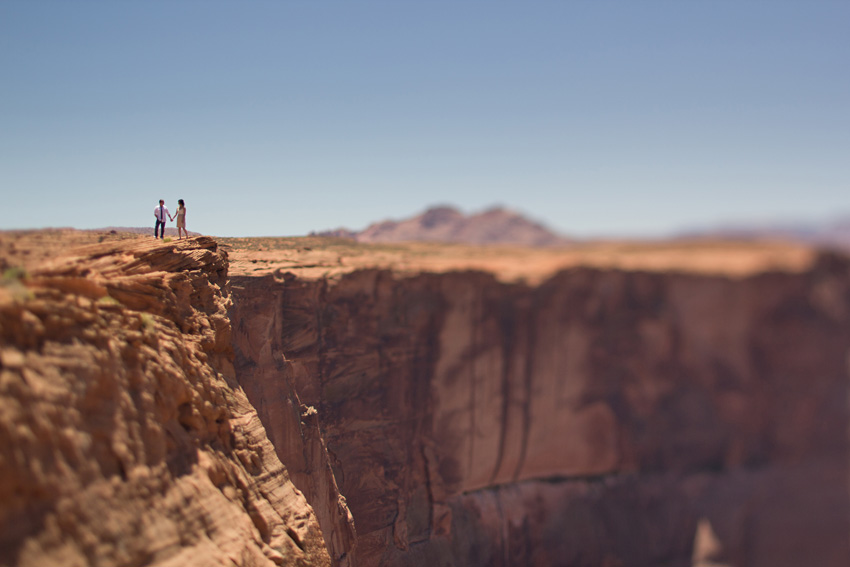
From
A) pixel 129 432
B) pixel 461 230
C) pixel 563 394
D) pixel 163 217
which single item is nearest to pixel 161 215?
pixel 163 217

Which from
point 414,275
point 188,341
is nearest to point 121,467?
point 188,341

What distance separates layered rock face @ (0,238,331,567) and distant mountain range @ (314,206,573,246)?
30113 millimetres

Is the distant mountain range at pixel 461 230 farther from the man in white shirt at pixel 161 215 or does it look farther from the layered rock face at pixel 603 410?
the man in white shirt at pixel 161 215

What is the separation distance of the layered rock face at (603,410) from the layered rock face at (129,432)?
2040cm

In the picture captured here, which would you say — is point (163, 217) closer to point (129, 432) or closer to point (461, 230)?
point (129, 432)

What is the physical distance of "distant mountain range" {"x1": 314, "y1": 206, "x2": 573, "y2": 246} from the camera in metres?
42.9

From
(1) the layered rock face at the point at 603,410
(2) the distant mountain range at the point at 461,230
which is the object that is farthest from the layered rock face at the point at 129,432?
(2) the distant mountain range at the point at 461,230

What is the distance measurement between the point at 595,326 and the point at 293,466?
2437 centimetres

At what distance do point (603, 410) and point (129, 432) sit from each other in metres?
34.8

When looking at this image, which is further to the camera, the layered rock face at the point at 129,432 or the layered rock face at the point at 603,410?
the layered rock face at the point at 603,410

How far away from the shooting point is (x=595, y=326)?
36.6 metres

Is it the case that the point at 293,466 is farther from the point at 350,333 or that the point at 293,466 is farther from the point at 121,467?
the point at 350,333

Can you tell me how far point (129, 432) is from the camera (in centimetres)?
641

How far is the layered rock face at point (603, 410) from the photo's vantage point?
31.6 metres
